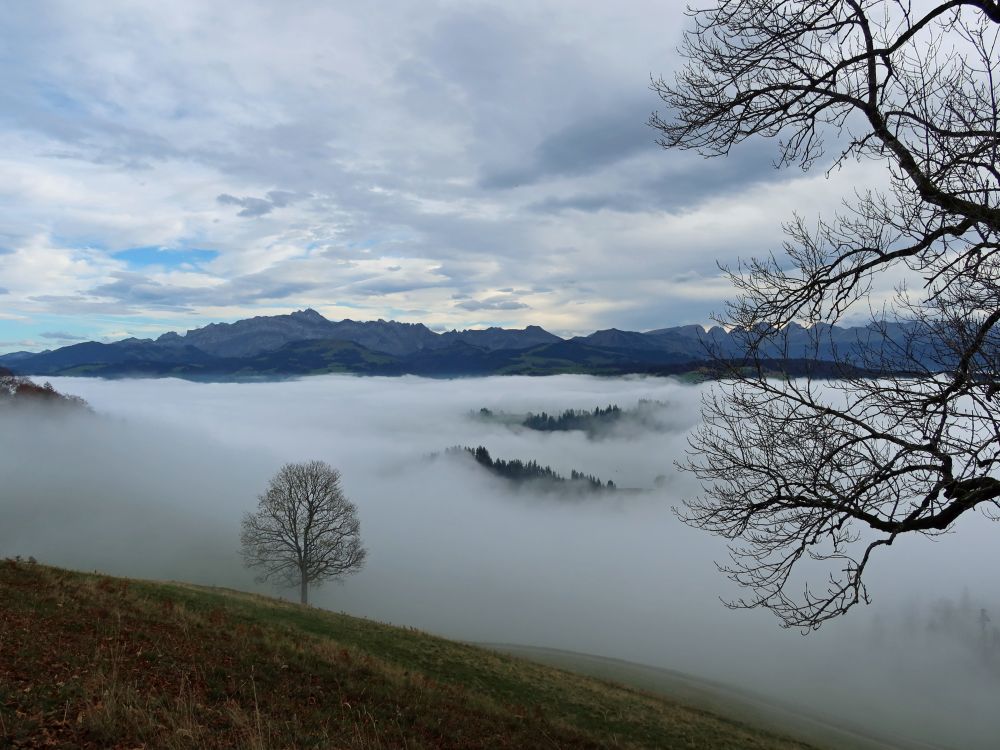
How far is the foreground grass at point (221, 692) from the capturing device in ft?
25.2

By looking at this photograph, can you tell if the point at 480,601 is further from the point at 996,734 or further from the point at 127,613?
the point at 127,613

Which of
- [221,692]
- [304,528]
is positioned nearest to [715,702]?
[221,692]

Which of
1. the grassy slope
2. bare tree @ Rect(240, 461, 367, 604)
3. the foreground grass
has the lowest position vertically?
the grassy slope

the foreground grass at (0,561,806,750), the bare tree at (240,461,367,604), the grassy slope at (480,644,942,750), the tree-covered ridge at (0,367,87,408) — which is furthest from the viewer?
the tree-covered ridge at (0,367,87,408)

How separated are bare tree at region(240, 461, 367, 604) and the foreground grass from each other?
37.2m

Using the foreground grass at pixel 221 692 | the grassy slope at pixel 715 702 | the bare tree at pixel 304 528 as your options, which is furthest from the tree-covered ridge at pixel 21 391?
the foreground grass at pixel 221 692

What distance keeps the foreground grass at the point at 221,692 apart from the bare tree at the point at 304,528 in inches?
1465

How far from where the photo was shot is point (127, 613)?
590 inches

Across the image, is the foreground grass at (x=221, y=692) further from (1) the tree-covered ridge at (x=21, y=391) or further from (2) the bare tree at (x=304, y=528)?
(1) the tree-covered ridge at (x=21, y=391)

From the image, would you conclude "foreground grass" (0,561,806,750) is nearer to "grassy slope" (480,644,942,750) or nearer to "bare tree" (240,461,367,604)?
"grassy slope" (480,644,942,750)

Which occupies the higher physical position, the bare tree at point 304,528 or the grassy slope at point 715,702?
the bare tree at point 304,528

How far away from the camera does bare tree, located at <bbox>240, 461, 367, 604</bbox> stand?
57.9 metres

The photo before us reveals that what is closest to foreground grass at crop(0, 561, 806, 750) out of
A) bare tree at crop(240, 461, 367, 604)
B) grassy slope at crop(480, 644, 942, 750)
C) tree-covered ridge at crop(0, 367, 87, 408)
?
grassy slope at crop(480, 644, 942, 750)

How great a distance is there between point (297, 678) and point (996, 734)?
453ft
